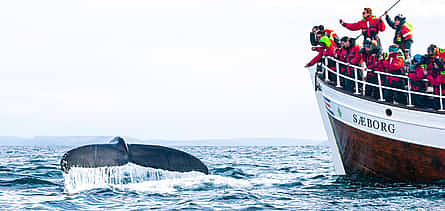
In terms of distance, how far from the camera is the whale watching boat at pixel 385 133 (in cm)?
1407

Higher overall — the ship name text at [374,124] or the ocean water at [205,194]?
the ship name text at [374,124]

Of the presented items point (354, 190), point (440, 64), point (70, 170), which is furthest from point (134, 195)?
point (440, 64)

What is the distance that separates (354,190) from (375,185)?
3.32 feet

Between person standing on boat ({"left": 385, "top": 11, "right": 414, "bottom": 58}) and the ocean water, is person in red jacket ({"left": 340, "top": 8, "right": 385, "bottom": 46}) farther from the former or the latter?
the ocean water

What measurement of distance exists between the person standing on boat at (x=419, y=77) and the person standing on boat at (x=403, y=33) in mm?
1143

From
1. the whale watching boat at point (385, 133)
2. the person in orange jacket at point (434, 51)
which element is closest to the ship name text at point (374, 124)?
the whale watching boat at point (385, 133)

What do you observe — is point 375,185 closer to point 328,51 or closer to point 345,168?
point 345,168

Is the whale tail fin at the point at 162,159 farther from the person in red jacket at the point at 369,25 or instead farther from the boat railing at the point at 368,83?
the person in red jacket at the point at 369,25

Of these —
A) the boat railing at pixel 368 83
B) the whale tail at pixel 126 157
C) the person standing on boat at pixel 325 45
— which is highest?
the person standing on boat at pixel 325 45

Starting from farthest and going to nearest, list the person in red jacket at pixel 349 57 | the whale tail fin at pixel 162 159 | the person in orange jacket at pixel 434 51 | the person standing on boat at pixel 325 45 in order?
the person standing on boat at pixel 325 45 < the person in red jacket at pixel 349 57 < the person in orange jacket at pixel 434 51 < the whale tail fin at pixel 162 159

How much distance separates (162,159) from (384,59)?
5.72m

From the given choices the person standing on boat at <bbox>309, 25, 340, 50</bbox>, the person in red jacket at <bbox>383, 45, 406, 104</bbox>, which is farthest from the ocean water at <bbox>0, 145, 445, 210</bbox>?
the person standing on boat at <bbox>309, 25, 340, 50</bbox>

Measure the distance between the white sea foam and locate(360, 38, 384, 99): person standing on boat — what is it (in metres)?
3.63

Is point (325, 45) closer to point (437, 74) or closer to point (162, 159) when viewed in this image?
point (437, 74)
